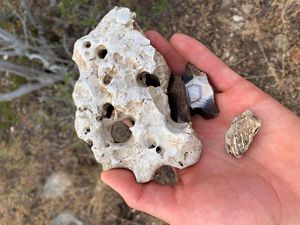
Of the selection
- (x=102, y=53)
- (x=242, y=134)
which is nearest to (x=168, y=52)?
(x=102, y=53)

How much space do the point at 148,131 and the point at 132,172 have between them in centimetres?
26

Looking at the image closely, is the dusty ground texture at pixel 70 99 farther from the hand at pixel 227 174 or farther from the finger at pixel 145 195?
the finger at pixel 145 195

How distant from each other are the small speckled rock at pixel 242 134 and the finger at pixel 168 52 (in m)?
0.50

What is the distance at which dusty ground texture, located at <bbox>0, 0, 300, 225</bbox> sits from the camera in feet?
11.8

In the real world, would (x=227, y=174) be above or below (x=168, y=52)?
below

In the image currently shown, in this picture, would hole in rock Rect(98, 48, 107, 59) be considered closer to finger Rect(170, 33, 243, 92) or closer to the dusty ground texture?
finger Rect(170, 33, 243, 92)

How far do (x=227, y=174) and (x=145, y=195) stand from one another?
436 millimetres

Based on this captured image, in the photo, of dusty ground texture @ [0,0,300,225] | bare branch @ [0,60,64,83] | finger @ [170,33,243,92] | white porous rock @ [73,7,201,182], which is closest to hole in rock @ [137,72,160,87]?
white porous rock @ [73,7,201,182]

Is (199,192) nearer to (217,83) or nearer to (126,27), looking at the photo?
(217,83)

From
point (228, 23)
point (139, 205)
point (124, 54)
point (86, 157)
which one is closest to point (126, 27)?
point (124, 54)

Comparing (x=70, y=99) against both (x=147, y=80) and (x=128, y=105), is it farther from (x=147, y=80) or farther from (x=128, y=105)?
(x=128, y=105)

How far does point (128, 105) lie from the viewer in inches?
104

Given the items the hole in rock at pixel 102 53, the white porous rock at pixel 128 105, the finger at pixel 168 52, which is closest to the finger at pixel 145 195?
the white porous rock at pixel 128 105

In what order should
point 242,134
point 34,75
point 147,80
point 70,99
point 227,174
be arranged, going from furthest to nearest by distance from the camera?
point 70,99 → point 34,75 → point 147,80 → point 242,134 → point 227,174
